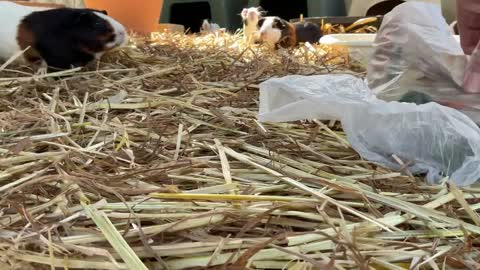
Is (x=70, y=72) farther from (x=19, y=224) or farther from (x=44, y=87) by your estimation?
(x=19, y=224)

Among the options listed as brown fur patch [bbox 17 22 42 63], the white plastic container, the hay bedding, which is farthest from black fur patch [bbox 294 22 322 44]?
the hay bedding

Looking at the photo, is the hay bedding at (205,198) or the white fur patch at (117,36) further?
the white fur patch at (117,36)

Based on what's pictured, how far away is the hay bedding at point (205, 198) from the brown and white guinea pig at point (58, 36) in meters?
0.47

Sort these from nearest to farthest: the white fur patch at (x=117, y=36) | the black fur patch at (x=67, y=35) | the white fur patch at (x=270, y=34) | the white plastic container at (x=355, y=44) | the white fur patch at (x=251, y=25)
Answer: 1. the black fur patch at (x=67, y=35)
2. the white fur patch at (x=117, y=36)
3. the white plastic container at (x=355, y=44)
4. the white fur patch at (x=270, y=34)
5. the white fur patch at (x=251, y=25)

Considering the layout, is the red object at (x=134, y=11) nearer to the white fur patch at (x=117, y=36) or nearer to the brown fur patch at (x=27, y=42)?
the white fur patch at (x=117, y=36)

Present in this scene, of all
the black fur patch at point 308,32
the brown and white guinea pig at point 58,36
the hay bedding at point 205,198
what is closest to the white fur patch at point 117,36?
the brown and white guinea pig at point 58,36

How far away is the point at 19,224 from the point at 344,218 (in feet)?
0.93

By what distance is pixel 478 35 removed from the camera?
930mm

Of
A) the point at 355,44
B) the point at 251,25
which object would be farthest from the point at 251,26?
the point at 355,44

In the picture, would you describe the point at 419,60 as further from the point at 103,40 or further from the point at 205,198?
the point at 103,40

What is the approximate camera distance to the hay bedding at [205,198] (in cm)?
49

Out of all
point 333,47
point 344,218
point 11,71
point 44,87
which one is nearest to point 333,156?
point 344,218

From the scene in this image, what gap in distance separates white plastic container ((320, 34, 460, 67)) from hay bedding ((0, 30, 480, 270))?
846 millimetres

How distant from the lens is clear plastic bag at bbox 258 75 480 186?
70 centimetres
